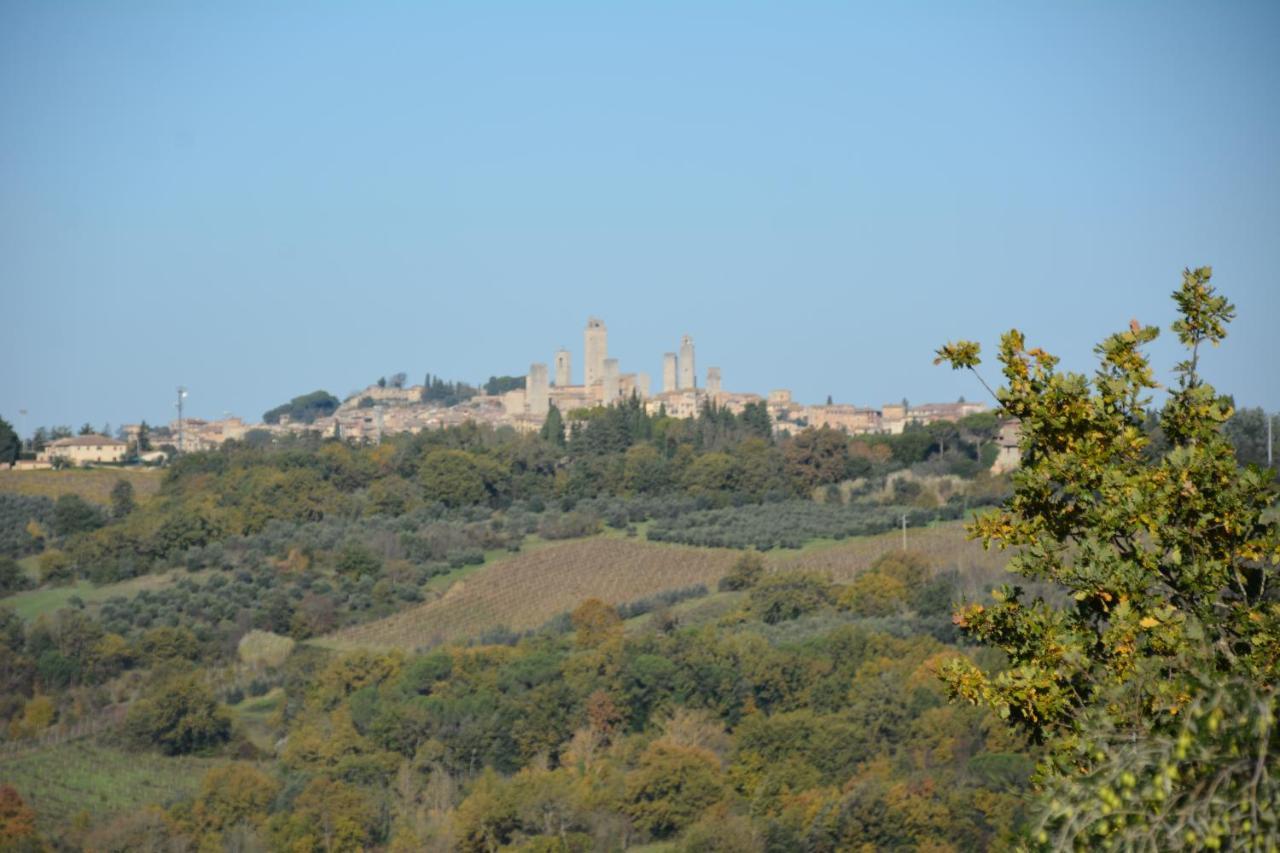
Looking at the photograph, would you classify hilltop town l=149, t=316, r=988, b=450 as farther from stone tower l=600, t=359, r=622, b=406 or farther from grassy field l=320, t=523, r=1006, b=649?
grassy field l=320, t=523, r=1006, b=649

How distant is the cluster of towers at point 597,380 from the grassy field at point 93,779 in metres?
62.6

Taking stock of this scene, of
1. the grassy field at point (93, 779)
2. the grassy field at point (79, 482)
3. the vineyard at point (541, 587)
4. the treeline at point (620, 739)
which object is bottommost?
the grassy field at point (93, 779)

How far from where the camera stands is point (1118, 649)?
5.45m

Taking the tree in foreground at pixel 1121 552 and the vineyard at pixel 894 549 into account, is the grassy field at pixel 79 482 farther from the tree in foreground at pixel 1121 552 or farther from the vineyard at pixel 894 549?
the tree in foreground at pixel 1121 552

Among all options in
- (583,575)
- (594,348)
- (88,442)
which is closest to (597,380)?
(594,348)

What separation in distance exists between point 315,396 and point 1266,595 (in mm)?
125612

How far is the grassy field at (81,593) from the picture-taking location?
4591 centimetres

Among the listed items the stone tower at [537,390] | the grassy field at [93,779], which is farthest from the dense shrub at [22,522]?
the stone tower at [537,390]

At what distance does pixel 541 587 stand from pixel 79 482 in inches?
860

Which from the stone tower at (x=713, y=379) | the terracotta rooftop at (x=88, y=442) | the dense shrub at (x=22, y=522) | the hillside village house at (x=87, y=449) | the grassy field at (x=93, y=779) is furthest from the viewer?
the stone tower at (x=713, y=379)

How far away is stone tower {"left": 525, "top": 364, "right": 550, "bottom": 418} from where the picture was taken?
10012 cm

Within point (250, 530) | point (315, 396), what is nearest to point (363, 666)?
point (250, 530)

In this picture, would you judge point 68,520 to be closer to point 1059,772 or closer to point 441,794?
point 441,794

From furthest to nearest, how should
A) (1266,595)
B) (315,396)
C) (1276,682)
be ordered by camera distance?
1. (315,396)
2. (1266,595)
3. (1276,682)
